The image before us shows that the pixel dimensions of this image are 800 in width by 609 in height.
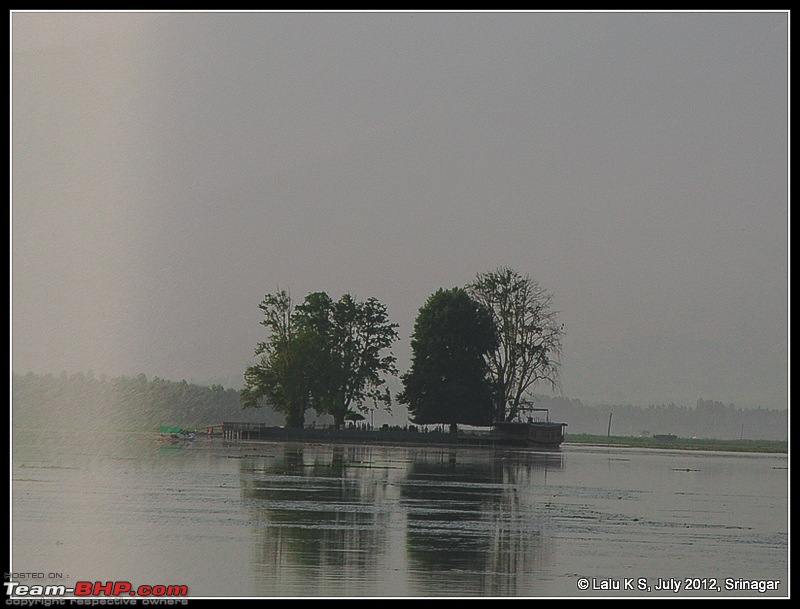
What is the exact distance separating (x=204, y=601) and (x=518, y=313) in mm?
62988

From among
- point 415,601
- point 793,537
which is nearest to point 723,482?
point 793,537

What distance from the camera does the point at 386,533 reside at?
18.3 meters

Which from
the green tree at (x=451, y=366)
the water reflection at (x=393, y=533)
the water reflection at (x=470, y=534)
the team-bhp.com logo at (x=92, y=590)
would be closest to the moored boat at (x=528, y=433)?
the green tree at (x=451, y=366)

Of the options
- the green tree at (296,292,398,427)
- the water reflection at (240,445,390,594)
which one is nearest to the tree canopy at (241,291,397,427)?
the green tree at (296,292,398,427)

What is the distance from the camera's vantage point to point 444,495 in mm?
26234

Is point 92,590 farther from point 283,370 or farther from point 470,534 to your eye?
point 283,370

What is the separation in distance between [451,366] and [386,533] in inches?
2093

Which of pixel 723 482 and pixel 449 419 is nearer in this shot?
pixel 723 482

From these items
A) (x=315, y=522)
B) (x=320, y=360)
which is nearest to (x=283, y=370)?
(x=320, y=360)

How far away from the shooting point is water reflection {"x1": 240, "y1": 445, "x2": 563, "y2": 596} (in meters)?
14.1

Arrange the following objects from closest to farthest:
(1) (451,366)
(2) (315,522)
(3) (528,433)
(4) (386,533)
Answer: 1. (4) (386,533)
2. (2) (315,522)
3. (3) (528,433)
4. (1) (451,366)

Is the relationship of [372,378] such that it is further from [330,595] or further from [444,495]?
[330,595]

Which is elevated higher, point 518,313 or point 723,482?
point 518,313

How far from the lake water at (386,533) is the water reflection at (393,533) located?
41 millimetres
